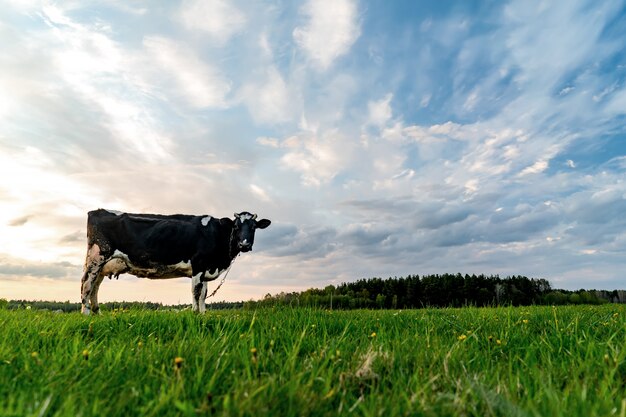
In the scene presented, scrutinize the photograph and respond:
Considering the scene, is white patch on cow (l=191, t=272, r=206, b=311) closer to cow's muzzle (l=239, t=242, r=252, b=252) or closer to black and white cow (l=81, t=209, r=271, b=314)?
black and white cow (l=81, t=209, r=271, b=314)

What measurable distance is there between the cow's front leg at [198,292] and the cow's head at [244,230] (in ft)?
4.97

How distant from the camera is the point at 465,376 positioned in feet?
14.0

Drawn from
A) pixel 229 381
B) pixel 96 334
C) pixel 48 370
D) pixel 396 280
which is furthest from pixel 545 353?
pixel 396 280

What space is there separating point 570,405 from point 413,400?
119cm

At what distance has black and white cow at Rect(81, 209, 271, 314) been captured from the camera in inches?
580

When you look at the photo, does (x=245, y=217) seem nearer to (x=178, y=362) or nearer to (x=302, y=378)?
(x=302, y=378)

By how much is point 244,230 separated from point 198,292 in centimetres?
230

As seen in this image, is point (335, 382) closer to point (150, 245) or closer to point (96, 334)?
point (96, 334)

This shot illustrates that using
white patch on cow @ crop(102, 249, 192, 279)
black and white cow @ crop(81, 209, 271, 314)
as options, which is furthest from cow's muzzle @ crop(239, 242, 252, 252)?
white patch on cow @ crop(102, 249, 192, 279)

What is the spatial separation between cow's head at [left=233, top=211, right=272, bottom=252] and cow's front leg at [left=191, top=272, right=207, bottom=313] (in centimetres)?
152

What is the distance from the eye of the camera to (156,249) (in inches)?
586

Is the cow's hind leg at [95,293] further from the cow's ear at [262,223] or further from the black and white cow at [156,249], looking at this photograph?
the cow's ear at [262,223]

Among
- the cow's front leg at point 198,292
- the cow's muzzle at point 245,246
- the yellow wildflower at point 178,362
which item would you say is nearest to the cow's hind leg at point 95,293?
the cow's front leg at point 198,292

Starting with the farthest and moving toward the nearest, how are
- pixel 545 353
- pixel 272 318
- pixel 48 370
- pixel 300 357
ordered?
pixel 272 318 < pixel 545 353 < pixel 300 357 < pixel 48 370
